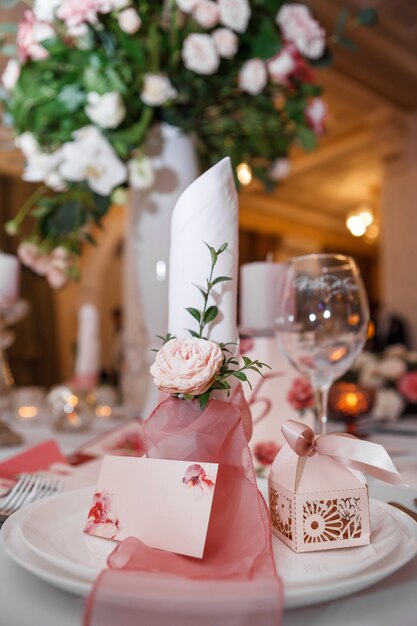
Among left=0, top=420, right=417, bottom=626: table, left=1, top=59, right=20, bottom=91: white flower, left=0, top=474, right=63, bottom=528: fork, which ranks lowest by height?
left=0, top=474, right=63, bottom=528: fork

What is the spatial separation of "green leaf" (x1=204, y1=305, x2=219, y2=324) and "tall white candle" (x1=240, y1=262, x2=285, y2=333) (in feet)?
1.31

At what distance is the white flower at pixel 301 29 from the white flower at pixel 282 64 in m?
0.03

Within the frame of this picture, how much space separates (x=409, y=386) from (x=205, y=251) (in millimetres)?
1124

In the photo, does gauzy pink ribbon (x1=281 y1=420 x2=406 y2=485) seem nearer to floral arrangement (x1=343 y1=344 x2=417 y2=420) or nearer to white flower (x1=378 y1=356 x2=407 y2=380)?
floral arrangement (x1=343 y1=344 x2=417 y2=420)

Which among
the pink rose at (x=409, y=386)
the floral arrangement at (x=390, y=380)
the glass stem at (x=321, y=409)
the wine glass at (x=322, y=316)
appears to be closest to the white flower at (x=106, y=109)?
the wine glass at (x=322, y=316)

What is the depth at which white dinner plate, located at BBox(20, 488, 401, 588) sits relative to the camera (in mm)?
334

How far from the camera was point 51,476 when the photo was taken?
0.73m

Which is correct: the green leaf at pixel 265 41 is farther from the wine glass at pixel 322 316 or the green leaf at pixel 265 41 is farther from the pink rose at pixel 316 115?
the wine glass at pixel 322 316

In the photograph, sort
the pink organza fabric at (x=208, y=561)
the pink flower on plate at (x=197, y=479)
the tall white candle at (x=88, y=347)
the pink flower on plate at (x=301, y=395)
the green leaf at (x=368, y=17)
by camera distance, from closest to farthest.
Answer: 1. the pink organza fabric at (x=208, y=561)
2. the pink flower on plate at (x=197, y=479)
3. the pink flower on plate at (x=301, y=395)
4. the green leaf at (x=368, y=17)
5. the tall white candle at (x=88, y=347)

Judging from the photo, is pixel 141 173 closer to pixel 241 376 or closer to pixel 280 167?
pixel 280 167

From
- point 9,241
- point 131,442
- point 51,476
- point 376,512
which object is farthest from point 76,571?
point 9,241

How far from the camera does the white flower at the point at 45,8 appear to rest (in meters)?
1.03

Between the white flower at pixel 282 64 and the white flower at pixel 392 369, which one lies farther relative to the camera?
the white flower at pixel 392 369

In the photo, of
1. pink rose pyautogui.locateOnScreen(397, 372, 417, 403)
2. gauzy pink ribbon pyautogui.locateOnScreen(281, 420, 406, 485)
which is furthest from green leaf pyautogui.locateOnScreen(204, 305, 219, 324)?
pink rose pyautogui.locateOnScreen(397, 372, 417, 403)
